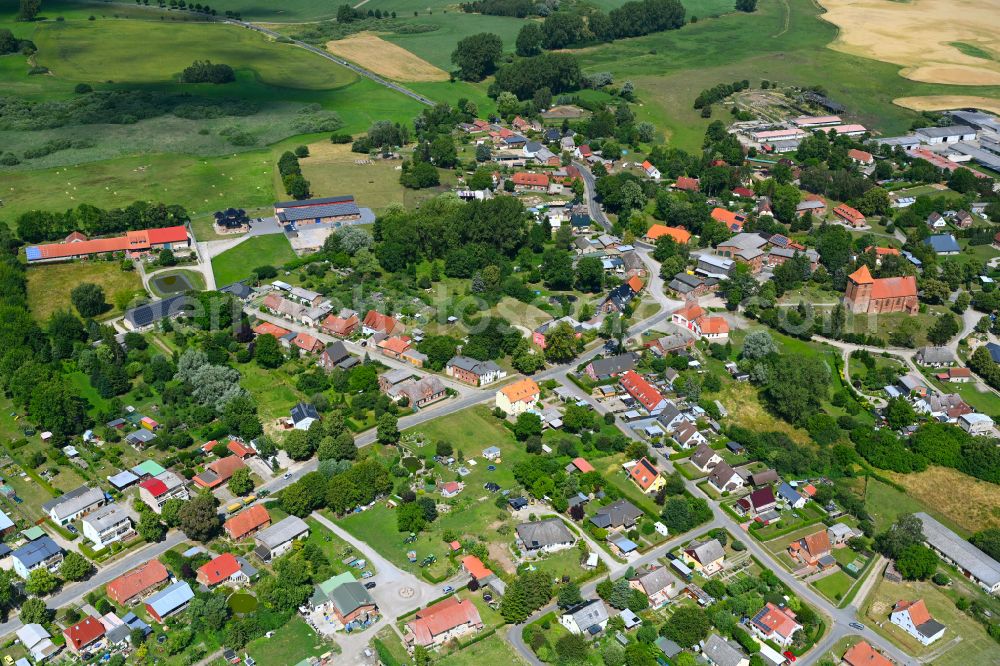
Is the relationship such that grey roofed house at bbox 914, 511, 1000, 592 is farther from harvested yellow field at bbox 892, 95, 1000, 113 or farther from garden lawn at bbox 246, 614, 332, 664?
harvested yellow field at bbox 892, 95, 1000, 113

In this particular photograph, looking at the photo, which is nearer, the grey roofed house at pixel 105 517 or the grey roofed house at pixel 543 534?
the grey roofed house at pixel 543 534

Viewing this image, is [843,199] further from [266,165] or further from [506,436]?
[266,165]

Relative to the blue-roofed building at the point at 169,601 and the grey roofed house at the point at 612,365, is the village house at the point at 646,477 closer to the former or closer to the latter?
the grey roofed house at the point at 612,365

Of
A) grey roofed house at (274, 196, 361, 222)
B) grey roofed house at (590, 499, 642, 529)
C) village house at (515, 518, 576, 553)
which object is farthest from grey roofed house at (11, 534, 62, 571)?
grey roofed house at (274, 196, 361, 222)

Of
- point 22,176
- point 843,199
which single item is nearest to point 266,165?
point 22,176

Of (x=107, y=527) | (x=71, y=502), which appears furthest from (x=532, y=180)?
(x=107, y=527)

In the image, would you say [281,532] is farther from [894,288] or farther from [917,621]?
[894,288]

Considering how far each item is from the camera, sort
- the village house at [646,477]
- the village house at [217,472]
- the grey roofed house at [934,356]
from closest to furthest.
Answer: the village house at [217,472], the village house at [646,477], the grey roofed house at [934,356]

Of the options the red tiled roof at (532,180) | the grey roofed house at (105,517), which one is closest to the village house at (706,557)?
the grey roofed house at (105,517)
